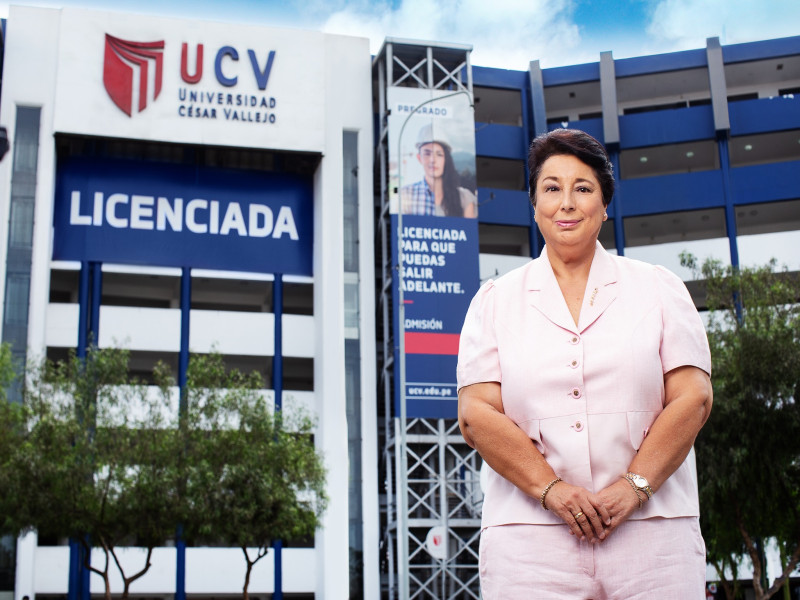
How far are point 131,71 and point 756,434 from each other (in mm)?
22997

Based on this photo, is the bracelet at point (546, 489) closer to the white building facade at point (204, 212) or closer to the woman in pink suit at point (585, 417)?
the woman in pink suit at point (585, 417)

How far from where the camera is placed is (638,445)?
309 cm

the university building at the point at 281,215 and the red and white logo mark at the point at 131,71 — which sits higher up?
the red and white logo mark at the point at 131,71

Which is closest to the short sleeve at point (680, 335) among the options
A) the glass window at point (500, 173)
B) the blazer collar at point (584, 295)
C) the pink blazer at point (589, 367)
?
the pink blazer at point (589, 367)

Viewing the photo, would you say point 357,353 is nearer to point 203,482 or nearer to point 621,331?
point 203,482

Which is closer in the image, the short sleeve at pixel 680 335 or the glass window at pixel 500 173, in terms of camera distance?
the short sleeve at pixel 680 335

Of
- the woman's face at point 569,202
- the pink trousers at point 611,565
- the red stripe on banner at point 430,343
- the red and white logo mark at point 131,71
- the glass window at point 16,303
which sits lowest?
the pink trousers at point 611,565

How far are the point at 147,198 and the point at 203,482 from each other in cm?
1380

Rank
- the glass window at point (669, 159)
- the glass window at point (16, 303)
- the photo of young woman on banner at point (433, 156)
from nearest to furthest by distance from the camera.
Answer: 1. the glass window at point (16, 303)
2. the photo of young woman on banner at point (433, 156)
3. the glass window at point (669, 159)

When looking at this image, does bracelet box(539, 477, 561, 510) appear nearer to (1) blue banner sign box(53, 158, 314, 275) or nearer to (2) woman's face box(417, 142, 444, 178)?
(2) woman's face box(417, 142, 444, 178)

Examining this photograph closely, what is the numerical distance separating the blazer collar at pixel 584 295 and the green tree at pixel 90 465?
23.0m

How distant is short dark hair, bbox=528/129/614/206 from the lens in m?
3.40

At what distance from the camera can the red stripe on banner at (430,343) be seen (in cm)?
3344

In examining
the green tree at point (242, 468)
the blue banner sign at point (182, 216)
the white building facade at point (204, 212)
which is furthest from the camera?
the blue banner sign at point (182, 216)
